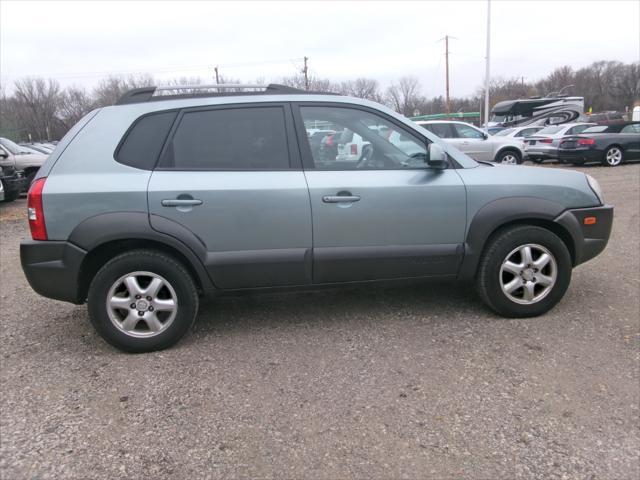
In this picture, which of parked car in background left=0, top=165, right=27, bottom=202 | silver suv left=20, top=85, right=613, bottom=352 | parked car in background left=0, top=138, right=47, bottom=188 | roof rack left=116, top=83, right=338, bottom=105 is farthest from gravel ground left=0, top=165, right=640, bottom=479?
parked car in background left=0, top=138, right=47, bottom=188

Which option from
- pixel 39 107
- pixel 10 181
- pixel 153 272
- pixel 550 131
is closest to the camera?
pixel 153 272

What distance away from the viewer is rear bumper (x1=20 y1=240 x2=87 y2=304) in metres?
3.34

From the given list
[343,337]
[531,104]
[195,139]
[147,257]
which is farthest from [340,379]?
[531,104]

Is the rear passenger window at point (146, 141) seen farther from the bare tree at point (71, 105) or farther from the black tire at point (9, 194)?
the bare tree at point (71, 105)

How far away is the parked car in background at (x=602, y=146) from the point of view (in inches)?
598

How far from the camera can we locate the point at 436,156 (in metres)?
3.60

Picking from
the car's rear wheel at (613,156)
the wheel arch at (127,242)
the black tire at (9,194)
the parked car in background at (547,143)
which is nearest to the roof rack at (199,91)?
the wheel arch at (127,242)

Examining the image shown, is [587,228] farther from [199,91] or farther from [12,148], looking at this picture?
[12,148]

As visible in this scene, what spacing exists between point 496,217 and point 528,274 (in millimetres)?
524

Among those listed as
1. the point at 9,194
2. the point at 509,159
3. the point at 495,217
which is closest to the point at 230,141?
the point at 495,217

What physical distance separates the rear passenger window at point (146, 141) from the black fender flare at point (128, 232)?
370 mm

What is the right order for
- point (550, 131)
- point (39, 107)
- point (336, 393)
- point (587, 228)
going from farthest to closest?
1. point (39, 107)
2. point (550, 131)
3. point (587, 228)
4. point (336, 393)

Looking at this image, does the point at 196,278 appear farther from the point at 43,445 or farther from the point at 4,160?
the point at 4,160

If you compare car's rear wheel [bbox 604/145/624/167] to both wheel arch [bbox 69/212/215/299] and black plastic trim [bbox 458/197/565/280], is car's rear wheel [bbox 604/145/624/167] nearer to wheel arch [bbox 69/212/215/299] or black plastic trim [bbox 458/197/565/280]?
black plastic trim [bbox 458/197/565/280]
